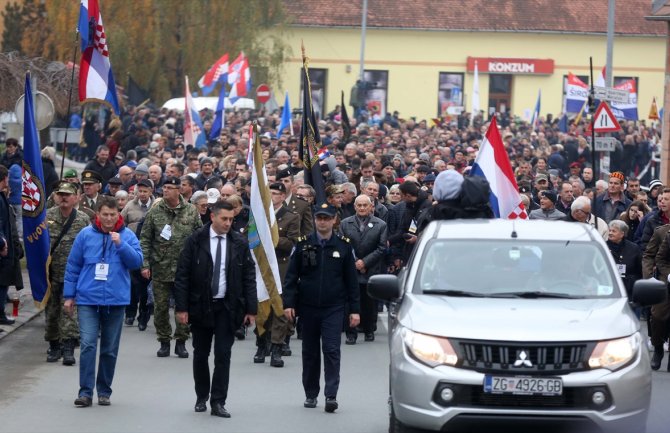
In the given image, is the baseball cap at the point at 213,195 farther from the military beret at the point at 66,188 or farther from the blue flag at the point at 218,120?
the blue flag at the point at 218,120

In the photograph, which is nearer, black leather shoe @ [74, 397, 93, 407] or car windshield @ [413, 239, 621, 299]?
car windshield @ [413, 239, 621, 299]

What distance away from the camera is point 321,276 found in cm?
1162

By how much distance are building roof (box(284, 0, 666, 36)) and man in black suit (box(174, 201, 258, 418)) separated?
179 feet

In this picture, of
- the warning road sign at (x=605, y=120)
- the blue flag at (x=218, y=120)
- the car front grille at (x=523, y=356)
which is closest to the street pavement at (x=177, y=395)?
the car front grille at (x=523, y=356)

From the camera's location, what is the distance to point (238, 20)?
170ft

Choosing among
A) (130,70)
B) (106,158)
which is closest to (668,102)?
(106,158)

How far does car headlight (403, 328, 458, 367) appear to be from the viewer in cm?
885

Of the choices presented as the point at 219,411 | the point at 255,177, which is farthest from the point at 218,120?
the point at 219,411

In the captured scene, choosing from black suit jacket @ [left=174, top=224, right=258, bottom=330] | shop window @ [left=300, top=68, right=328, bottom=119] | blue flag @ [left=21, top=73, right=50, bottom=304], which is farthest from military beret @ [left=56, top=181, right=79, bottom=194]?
shop window @ [left=300, top=68, right=328, bottom=119]

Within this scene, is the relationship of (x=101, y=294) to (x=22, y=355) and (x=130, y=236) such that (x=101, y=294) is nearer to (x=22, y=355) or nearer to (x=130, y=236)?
(x=130, y=236)

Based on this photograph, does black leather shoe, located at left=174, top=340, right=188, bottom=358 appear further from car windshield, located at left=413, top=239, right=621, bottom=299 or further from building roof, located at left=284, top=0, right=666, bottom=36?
building roof, located at left=284, top=0, right=666, bottom=36

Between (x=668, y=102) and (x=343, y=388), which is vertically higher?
(x=668, y=102)

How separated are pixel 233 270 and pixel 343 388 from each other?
2.13 metres

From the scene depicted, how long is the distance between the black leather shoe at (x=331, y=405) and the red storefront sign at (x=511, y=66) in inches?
2204
